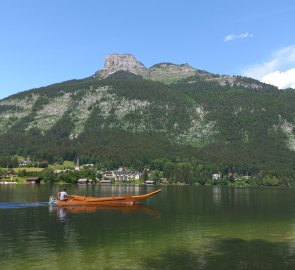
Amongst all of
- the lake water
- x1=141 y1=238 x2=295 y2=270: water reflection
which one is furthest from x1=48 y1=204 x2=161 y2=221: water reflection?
x1=141 y1=238 x2=295 y2=270: water reflection

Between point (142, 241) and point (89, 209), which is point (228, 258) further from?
point (89, 209)

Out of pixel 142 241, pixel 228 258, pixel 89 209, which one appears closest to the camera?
pixel 228 258

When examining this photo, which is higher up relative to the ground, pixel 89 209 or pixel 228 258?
pixel 89 209

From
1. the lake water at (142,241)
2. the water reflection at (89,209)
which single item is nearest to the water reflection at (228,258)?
the lake water at (142,241)

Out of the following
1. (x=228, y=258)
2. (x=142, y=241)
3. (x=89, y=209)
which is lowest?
(x=228, y=258)

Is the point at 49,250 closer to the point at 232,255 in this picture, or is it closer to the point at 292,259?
the point at 232,255

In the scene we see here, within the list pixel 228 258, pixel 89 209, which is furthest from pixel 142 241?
pixel 89 209

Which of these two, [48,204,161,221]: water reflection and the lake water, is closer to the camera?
the lake water

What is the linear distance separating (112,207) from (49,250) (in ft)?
170

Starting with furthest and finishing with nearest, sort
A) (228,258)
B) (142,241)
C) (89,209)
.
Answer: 1. (89,209)
2. (142,241)
3. (228,258)

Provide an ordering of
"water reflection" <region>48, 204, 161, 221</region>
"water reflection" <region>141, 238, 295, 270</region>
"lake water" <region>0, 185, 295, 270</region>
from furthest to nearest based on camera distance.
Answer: "water reflection" <region>48, 204, 161, 221</region> < "lake water" <region>0, 185, 295, 270</region> < "water reflection" <region>141, 238, 295, 270</region>

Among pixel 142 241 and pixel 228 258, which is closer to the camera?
pixel 228 258

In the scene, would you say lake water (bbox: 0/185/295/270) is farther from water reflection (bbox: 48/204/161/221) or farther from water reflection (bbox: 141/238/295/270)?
water reflection (bbox: 48/204/161/221)

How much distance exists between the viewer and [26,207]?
91.8 meters
